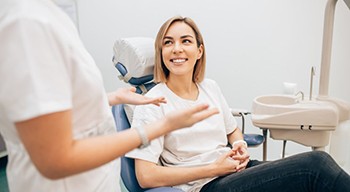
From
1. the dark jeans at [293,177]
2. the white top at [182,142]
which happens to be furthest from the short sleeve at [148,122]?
the dark jeans at [293,177]

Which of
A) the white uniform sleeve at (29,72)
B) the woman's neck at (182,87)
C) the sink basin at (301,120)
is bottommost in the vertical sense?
the sink basin at (301,120)

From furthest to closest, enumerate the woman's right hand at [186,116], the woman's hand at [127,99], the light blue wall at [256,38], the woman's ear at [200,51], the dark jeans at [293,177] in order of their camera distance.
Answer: the light blue wall at [256,38] → the woman's ear at [200,51] → the dark jeans at [293,177] → the woman's hand at [127,99] → the woman's right hand at [186,116]

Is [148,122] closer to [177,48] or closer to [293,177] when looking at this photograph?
[177,48]

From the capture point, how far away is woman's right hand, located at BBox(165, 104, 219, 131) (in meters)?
0.65

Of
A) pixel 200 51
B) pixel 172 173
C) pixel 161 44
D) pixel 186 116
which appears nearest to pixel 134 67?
pixel 161 44

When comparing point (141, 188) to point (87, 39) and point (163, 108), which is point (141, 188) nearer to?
point (163, 108)

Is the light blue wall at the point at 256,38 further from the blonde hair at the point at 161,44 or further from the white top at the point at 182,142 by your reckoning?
the white top at the point at 182,142

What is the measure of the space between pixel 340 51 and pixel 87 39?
1.87 metres

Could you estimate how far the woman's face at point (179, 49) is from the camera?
1410 mm

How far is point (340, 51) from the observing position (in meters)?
1.98

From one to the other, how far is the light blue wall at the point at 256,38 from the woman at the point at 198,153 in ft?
2.17

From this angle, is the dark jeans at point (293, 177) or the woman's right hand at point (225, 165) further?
the woman's right hand at point (225, 165)

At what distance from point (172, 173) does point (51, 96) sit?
2.55ft

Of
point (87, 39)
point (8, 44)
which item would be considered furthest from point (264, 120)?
point (87, 39)
